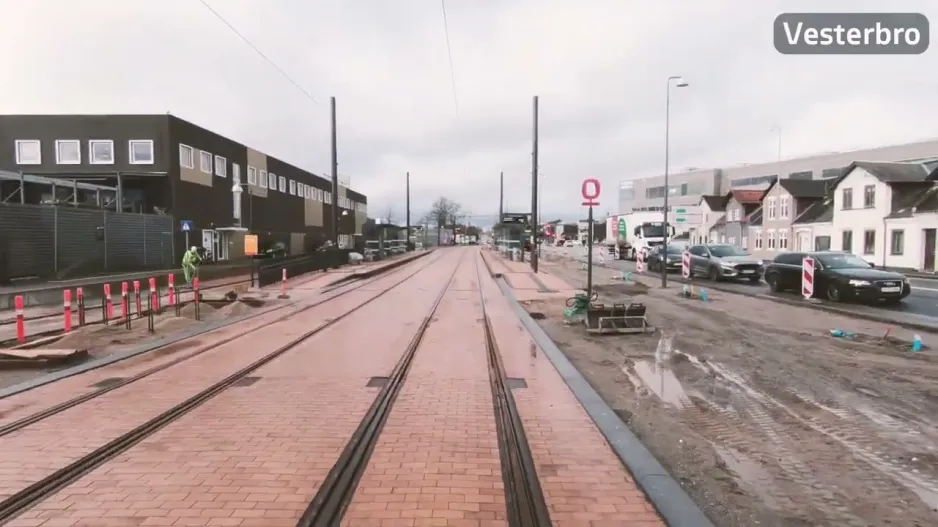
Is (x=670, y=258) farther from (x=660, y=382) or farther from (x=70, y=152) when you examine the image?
(x=70, y=152)

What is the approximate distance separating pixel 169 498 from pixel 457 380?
4082mm

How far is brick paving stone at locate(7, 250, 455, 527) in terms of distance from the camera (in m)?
3.87

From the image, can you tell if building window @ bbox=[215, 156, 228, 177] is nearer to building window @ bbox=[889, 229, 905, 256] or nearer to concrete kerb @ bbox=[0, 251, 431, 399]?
concrete kerb @ bbox=[0, 251, 431, 399]

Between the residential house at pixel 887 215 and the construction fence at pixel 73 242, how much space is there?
4110 centimetres

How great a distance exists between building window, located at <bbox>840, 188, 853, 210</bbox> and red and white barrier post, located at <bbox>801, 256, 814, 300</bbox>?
2660 centimetres

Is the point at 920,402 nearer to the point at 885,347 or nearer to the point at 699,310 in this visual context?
the point at 885,347

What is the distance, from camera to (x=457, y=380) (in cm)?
769

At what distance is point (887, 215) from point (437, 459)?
132 feet

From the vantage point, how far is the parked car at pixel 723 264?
2488cm

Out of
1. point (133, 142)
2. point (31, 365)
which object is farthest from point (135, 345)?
point (133, 142)

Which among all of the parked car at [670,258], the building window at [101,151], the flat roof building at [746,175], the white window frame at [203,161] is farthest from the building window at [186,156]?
the flat roof building at [746,175]

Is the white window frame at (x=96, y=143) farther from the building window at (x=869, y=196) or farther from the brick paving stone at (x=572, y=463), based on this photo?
the building window at (x=869, y=196)

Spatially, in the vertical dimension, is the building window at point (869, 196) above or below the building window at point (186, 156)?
below

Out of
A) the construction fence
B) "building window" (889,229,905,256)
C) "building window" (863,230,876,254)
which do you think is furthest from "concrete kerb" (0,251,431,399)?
"building window" (863,230,876,254)
